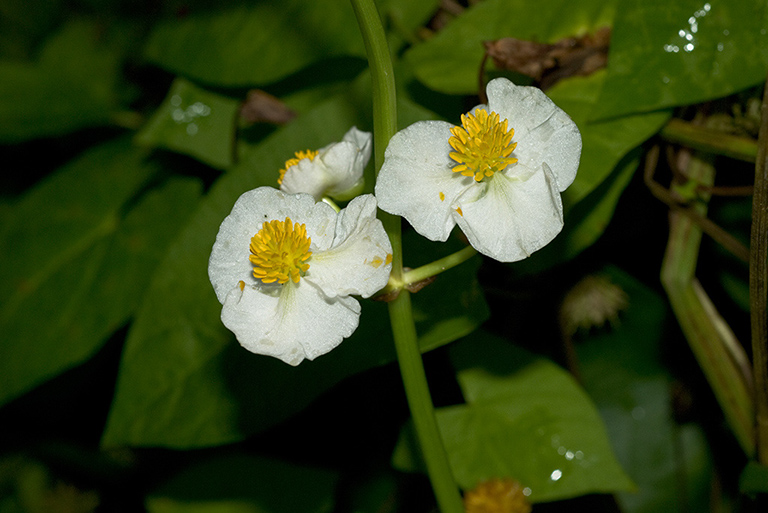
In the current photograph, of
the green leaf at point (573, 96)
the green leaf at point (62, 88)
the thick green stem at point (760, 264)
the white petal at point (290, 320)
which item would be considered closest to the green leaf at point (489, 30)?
the green leaf at point (573, 96)

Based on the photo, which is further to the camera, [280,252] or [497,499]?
[497,499]

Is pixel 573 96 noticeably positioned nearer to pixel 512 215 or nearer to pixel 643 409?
pixel 512 215

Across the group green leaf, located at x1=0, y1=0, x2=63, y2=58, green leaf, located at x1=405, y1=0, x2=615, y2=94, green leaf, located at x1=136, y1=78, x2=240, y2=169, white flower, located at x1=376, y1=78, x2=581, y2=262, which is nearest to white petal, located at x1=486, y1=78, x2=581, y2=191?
white flower, located at x1=376, y1=78, x2=581, y2=262

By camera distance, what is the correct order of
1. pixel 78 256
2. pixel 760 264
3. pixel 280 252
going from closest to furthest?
pixel 280 252 < pixel 760 264 < pixel 78 256

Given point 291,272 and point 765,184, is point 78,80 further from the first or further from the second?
point 765,184

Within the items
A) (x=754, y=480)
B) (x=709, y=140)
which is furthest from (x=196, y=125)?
(x=754, y=480)

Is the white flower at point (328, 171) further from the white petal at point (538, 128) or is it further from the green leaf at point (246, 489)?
the green leaf at point (246, 489)

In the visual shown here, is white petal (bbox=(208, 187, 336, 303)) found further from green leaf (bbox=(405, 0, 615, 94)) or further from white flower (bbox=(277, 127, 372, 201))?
green leaf (bbox=(405, 0, 615, 94))

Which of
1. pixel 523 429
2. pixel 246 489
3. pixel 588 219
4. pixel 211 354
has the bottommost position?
pixel 246 489
